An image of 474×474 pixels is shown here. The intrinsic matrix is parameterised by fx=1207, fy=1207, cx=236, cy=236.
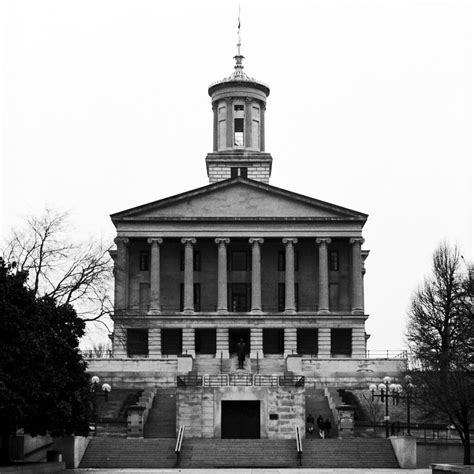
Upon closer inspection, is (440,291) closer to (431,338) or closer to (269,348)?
(431,338)

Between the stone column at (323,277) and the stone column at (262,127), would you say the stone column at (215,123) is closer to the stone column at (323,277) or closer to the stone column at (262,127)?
the stone column at (262,127)

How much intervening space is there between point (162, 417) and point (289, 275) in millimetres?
27400

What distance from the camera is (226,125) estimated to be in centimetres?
10212

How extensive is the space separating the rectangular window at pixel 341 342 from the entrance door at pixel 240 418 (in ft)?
92.2

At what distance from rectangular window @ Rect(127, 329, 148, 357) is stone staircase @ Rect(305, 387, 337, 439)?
69.9 ft

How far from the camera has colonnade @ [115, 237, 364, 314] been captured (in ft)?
294

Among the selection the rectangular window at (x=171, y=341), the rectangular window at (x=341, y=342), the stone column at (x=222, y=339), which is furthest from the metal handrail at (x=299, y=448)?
the rectangular window at (x=171, y=341)

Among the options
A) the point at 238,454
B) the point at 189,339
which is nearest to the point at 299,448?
the point at 238,454

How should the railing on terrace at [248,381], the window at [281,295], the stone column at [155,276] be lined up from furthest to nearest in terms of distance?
the window at [281,295] < the stone column at [155,276] < the railing on terrace at [248,381]

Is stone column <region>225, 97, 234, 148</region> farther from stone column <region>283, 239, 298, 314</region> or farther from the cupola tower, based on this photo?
stone column <region>283, 239, 298, 314</region>

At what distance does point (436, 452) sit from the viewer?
54.5 meters

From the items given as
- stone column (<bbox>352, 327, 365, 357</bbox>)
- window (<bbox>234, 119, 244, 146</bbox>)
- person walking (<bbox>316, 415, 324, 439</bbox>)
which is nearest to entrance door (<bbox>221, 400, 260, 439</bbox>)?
person walking (<bbox>316, 415, 324, 439</bbox>)

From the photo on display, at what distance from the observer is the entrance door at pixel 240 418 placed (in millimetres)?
61969

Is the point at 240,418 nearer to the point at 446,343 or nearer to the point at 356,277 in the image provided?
the point at 446,343
